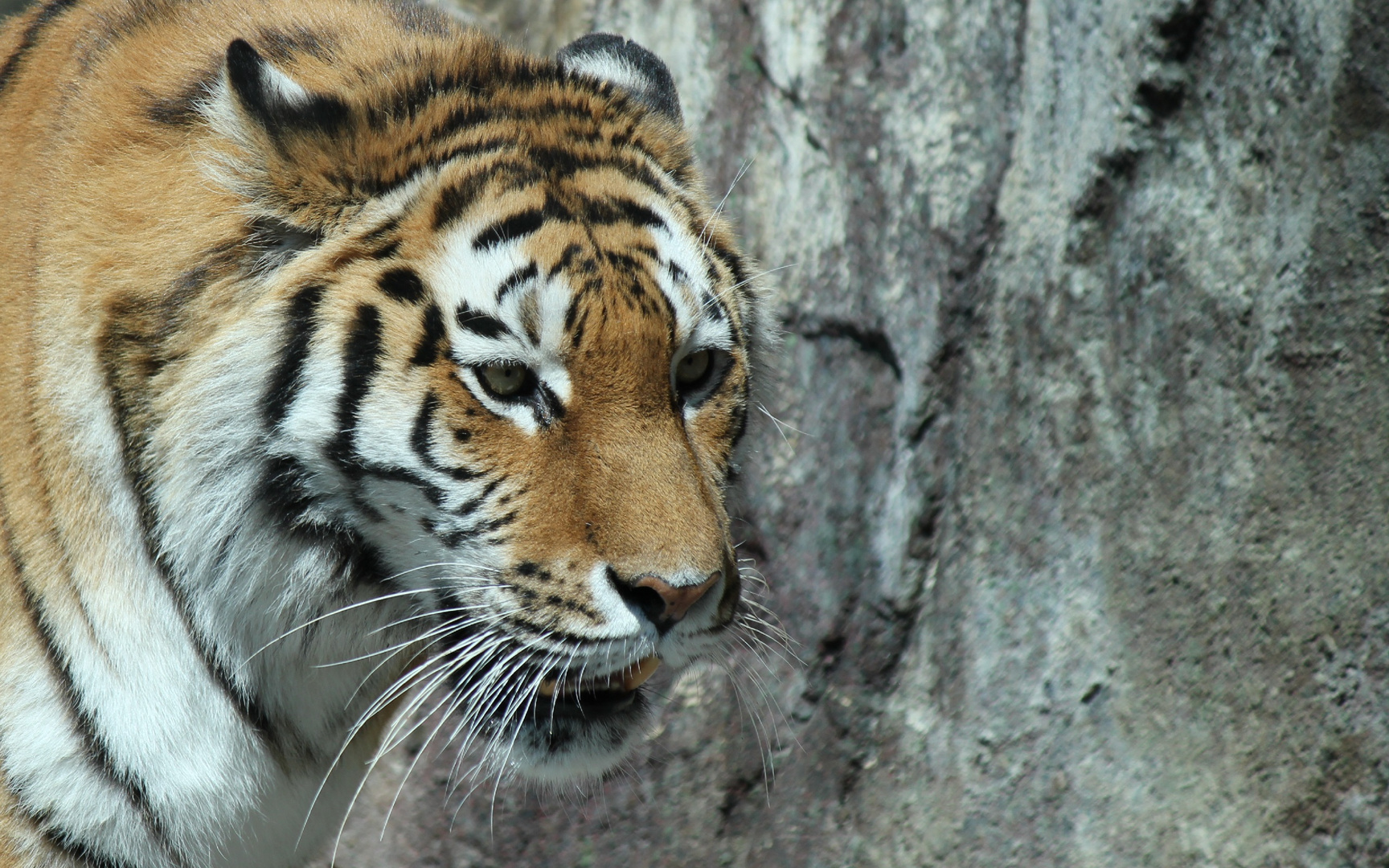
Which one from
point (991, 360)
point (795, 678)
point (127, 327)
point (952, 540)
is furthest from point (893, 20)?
point (127, 327)

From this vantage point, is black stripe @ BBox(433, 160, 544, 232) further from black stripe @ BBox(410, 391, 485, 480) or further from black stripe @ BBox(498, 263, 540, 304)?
black stripe @ BBox(410, 391, 485, 480)

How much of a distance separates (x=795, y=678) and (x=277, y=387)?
6.49ft

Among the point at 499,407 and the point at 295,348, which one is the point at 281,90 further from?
the point at 499,407

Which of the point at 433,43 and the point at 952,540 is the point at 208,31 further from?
the point at 952,540

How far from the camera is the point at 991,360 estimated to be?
3.15 meters

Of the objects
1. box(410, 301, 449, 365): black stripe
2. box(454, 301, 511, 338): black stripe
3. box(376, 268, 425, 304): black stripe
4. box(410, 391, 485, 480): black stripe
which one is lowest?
box(410, 391, 485, 480): black stripe

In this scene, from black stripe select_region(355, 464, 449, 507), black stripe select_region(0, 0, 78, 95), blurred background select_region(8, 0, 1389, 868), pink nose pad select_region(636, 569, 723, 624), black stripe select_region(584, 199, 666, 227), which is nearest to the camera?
pink nose pad select_region(636, 569, 723, 624)

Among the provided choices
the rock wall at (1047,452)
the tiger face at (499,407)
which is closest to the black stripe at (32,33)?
the tiger face at (499,407)

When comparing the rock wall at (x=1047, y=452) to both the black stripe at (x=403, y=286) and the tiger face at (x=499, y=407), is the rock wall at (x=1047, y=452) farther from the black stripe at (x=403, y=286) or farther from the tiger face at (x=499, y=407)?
the black stripe at (x=403, y=286)

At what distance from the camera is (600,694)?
2.01 m

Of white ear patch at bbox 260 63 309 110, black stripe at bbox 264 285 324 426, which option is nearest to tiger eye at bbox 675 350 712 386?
black stripe at bbox 264 285 324 426

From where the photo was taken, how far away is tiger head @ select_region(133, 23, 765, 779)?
1.74 metres

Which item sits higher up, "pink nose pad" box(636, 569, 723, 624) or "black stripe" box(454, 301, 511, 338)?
"black stripe" box(454, 301, 511, 338)

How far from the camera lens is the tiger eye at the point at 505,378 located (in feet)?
5.76
